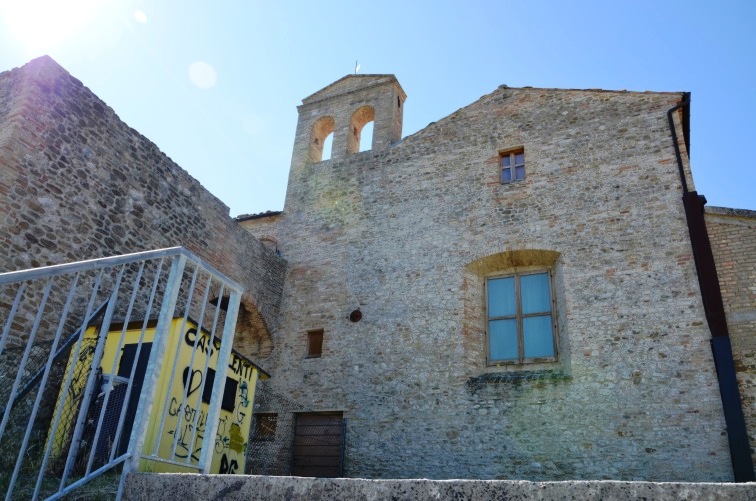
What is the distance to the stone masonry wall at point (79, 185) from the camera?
7219 millimetres

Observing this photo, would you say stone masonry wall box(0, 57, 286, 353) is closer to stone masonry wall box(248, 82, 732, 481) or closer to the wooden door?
stone masonry wall box(248, 82, 732, 481)

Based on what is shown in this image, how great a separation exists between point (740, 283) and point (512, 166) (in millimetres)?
4298

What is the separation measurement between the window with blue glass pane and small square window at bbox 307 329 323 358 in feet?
14.8

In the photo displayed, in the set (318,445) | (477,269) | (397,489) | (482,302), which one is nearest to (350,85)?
(477,269)

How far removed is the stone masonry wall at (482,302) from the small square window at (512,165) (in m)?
0.16

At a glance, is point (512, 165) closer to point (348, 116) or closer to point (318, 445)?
point (348, 116)

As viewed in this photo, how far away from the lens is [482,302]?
10258mm

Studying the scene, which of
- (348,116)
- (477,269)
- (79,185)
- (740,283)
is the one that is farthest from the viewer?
(348,116)

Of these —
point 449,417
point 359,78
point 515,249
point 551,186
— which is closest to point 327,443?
point 449,417

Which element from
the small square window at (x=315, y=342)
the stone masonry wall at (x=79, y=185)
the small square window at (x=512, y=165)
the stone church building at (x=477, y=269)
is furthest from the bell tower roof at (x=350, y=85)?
the small square window at (x=315, y=342)

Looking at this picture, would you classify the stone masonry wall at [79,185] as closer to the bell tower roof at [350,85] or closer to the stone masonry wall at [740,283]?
the bell tower roof at [350,85]

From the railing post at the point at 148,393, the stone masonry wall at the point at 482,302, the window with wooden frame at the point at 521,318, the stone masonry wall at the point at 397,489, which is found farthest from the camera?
the window with wooden frame at the point at 521,318

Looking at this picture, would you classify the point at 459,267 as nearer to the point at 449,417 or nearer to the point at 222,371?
the point at 449,417

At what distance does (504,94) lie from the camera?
38.5 ft
